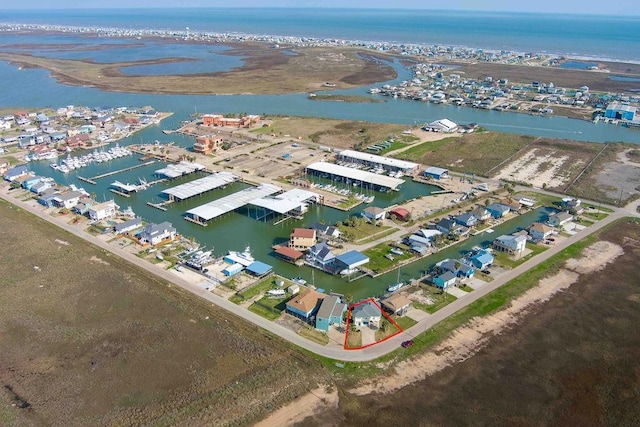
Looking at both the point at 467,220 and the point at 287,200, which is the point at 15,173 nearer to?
the point at 287,200

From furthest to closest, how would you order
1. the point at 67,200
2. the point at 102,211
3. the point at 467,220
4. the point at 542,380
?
the point at 67,200 → the point at 102,211 → the point at 467,220 → the point at 542,380

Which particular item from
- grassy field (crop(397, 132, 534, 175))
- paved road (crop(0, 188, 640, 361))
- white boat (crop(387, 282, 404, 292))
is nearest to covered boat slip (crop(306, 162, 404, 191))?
grassy field (crop(397, 132, 534, 175))

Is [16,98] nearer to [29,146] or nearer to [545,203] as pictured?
[29,146]

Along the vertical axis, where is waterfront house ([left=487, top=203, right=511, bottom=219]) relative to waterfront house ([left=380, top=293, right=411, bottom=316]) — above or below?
above

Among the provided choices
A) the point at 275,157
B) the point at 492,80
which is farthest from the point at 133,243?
the point at 492,80

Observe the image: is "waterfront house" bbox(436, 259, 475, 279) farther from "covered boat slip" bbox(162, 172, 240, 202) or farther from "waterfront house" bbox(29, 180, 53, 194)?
"waterfront house" bbox(29, 180, 53, 194)

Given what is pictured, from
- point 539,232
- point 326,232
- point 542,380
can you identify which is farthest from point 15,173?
point 542,380

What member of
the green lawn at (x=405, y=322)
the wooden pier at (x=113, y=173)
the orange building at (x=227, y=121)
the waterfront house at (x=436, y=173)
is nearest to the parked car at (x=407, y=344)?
the green lawn at (x=405, y=322)
